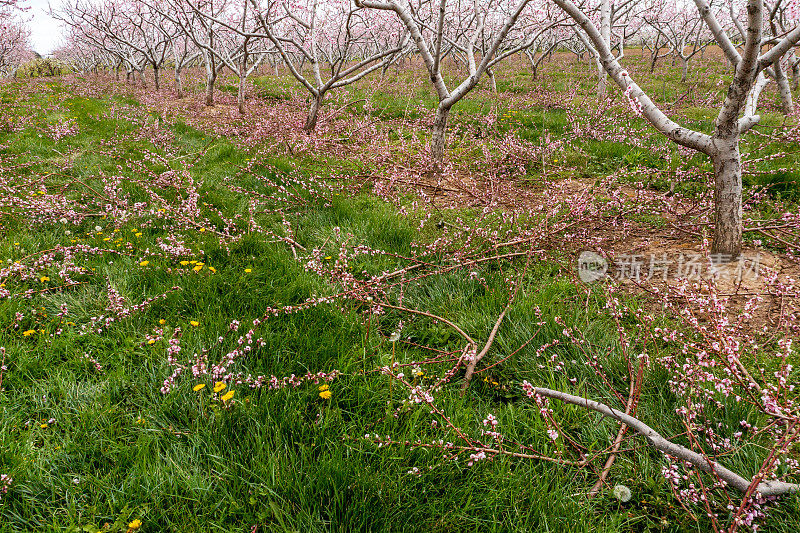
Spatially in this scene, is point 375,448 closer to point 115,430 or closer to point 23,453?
point 115,430

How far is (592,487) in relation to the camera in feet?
6.10

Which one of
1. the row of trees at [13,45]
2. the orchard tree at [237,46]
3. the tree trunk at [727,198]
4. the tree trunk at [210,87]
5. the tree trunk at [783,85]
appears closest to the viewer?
the tree trunk at [727,198]

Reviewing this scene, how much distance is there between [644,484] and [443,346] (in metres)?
1.40

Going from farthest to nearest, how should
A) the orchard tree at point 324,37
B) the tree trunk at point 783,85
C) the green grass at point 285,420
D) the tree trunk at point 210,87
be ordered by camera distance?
1. the tree trunk at point 210,87
2. the orchard tree at point 324,37
3. the tree trunk at point 783,85
4. the green grass at point 285,420

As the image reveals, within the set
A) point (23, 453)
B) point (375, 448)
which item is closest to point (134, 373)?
point (23, 453)

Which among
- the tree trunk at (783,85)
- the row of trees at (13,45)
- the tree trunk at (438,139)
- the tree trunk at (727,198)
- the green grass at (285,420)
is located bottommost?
the green grass at (285,420)

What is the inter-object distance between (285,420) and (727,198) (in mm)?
3811

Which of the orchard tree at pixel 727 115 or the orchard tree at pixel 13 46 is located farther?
the orchard tree at pixel 13 46

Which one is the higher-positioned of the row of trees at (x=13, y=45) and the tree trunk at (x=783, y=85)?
the row of trees at (x=13, y=45)

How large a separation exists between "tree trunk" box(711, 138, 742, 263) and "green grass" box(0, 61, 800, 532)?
1.26m

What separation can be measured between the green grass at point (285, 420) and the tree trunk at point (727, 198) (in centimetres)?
126

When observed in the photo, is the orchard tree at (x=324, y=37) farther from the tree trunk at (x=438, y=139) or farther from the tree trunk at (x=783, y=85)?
the tree trunk at (x=783, y=85)

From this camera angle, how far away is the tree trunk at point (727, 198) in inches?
124

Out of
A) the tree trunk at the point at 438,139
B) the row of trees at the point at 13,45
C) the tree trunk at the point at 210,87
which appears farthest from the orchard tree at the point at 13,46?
the tree trunk at the point at 438,139
